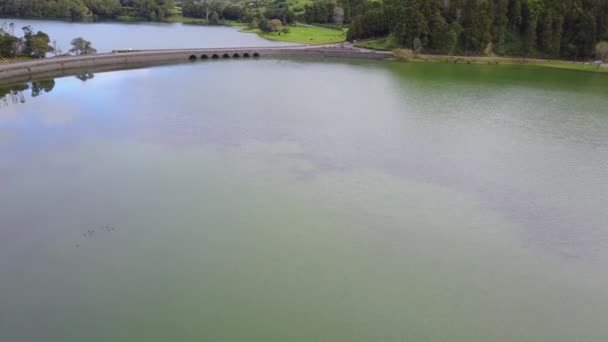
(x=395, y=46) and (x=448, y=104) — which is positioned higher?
(x=395, y=46)

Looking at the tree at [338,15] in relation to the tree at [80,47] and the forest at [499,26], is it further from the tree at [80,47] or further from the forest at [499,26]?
the tree at [80,47]

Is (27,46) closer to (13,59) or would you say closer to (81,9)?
(13,59)

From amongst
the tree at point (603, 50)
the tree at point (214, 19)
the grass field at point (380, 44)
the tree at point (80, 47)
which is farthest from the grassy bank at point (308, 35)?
the tree at point (603, 50)

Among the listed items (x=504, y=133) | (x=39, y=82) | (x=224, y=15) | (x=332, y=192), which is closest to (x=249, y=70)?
(x=39, y=82)

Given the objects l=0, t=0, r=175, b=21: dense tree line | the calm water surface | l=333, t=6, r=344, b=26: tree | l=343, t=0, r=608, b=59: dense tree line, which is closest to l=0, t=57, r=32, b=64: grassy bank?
the calm water surface

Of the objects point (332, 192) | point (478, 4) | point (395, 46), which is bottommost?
point (332, 192)

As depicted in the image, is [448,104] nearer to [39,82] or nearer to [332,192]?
[332,192]
